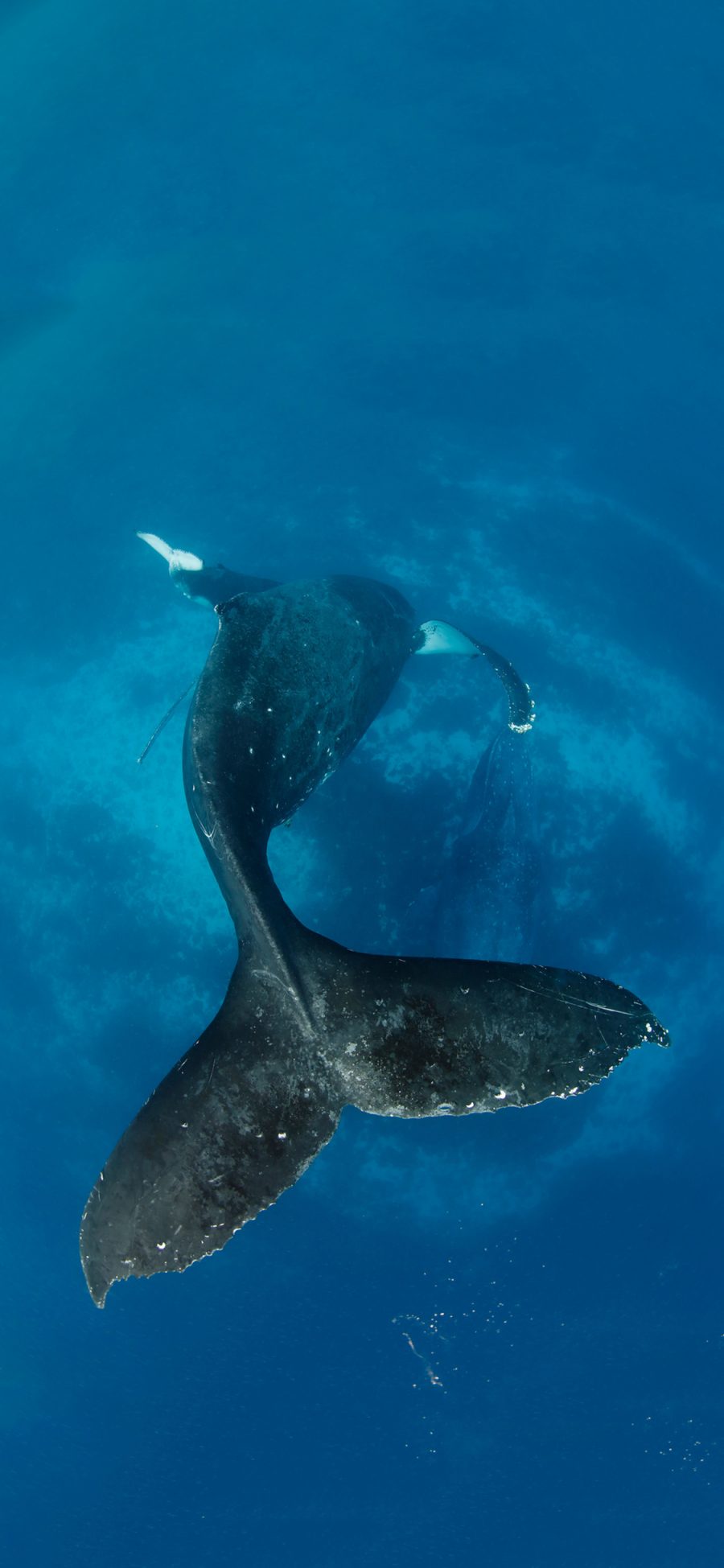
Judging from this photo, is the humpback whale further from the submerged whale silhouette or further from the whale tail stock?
the submerged whale silhouette

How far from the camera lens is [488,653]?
46.8 ft

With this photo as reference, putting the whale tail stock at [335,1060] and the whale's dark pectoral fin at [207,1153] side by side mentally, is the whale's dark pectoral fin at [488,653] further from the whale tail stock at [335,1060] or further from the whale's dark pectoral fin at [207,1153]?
the whale's dark pectoral fin at [207,1153]

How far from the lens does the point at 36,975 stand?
15.9 meters

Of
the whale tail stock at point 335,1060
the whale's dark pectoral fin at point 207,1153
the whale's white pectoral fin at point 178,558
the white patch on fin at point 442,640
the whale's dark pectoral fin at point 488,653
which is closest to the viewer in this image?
the whale's dark pectoral fin at point 207,1153

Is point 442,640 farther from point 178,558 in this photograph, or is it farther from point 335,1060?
point 335,1060

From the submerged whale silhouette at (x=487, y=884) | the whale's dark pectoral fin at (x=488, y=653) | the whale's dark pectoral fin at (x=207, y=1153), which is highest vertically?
the whale's dark pectoral fin at (x=488, y=653)

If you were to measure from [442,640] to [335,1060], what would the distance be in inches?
375

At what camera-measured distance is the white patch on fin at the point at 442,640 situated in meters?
14.7

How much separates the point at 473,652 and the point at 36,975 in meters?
9.92

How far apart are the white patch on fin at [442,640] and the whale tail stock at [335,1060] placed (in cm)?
863

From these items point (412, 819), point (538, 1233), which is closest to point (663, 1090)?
point (538, 1233)

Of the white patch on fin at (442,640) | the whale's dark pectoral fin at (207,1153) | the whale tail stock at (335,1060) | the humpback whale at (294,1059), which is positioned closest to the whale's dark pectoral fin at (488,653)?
the white patch on fin at (442,640)

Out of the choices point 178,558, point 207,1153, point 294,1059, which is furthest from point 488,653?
point 207,1153

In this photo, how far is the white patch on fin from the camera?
14.7 metres
